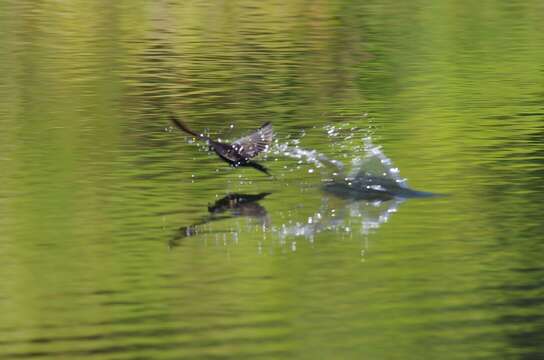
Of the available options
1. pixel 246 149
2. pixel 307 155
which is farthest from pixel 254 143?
pixel 307 155

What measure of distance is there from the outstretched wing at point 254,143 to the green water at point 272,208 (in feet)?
1.61

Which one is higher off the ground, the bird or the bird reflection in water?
the bird

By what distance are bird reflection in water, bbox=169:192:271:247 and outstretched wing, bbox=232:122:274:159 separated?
16.9 inches

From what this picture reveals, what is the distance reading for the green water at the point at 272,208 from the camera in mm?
11539

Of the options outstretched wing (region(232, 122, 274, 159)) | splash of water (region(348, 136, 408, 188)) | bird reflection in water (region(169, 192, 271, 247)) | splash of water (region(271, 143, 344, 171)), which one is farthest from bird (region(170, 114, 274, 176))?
splash of water (region(271, 143, 344, 171))

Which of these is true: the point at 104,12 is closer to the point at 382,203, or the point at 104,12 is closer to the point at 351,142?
the point at 351,142

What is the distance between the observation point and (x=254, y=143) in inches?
642

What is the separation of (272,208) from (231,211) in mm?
394

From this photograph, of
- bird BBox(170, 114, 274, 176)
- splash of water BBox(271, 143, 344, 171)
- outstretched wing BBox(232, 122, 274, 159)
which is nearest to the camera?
bird BBox(170, 114, 274, 176)

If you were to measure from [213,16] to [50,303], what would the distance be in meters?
24.0

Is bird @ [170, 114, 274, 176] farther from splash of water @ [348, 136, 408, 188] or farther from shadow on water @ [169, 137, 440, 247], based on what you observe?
splash of water @ [348, 136, 408, 188]

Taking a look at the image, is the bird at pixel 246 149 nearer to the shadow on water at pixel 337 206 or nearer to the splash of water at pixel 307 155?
the shadow on water at pixel 337 206

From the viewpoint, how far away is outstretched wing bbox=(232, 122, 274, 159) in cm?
1612

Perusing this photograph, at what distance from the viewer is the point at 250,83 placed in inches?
987
